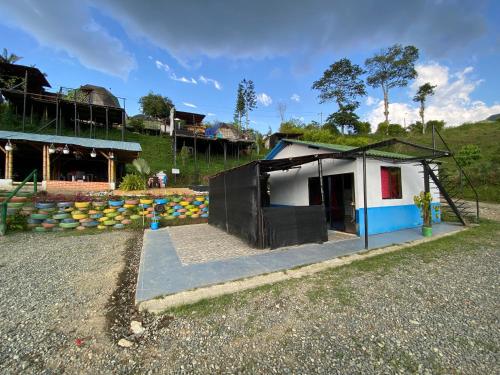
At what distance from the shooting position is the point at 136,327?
2.57 metres

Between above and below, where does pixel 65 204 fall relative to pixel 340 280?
above

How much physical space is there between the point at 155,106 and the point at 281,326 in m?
37.7

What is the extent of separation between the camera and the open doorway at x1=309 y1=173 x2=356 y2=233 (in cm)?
735

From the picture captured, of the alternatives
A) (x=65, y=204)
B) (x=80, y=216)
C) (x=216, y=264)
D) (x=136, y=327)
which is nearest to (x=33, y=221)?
(x=65, y=204)

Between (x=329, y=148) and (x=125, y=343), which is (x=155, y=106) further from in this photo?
(x=125, y=343)

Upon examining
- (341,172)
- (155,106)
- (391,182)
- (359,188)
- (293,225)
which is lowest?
(293,225)

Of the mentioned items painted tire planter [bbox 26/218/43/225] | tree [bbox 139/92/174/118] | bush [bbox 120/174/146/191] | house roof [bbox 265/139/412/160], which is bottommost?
painted tire planter [bbox 26/218/43/225]

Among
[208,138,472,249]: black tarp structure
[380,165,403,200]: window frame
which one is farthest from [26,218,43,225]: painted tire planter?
[380,165,403,200]: window frame

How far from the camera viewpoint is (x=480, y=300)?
299 centimetres

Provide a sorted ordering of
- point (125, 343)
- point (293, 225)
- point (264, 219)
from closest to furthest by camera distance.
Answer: point (125, 343), point (264, 219), point (293, 225)

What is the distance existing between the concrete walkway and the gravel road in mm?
447

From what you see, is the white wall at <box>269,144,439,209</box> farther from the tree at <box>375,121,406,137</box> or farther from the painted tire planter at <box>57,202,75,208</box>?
the tree at <box>375,121,406,137</box>

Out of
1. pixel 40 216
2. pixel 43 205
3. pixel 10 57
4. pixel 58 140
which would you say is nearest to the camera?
pixel 40 216

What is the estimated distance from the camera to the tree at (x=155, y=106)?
34013 millimetres
